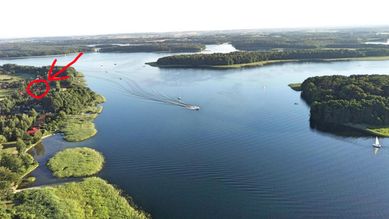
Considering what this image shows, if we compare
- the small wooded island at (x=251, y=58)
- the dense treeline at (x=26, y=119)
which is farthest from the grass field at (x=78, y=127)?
the small wooded island at (x=251, y=58)

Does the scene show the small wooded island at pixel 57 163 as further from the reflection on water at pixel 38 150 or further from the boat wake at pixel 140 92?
the boat wake at pixel 140 92

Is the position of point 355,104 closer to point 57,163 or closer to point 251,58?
point 57,163

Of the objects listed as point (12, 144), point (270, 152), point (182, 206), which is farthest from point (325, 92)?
point (12, 144)

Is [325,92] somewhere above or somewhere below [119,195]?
above

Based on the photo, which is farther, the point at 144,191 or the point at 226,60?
the point at 226,60

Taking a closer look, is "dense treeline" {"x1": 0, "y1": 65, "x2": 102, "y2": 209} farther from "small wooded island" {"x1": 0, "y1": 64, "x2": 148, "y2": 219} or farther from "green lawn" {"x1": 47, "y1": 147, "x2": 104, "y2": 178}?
"green lawn" {"x1": 47, "y1": 147, "x2": 104, "y2": 178}

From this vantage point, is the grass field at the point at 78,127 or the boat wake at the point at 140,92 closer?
the grass field at the point at 78,127

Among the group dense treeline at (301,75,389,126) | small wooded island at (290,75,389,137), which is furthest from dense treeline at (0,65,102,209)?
dense treeline at (301,75,389,126)

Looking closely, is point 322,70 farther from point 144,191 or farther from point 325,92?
point 144,191
